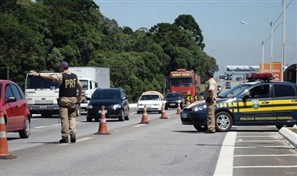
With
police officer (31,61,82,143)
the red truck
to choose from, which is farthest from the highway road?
the red truck

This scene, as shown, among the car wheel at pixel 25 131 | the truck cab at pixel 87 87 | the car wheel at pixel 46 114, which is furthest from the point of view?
the truck cab at pixel 87 87

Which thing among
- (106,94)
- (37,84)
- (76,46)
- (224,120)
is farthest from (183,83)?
(224,120)

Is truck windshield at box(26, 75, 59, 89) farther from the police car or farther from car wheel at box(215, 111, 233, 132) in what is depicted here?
car wheel at box(215, 111, 233, 132)

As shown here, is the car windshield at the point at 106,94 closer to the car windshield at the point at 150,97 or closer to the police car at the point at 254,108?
the police car at the point at 254,108

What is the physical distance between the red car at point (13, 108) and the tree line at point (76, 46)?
137 ft

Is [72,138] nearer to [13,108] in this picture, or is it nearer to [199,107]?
[13,108]

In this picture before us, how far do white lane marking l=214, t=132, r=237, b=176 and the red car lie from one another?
572 cm

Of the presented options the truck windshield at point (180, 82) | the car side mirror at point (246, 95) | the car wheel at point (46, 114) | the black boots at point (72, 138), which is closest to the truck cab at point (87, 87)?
the car wheel at point (46, 114)

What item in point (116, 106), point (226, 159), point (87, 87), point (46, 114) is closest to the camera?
point (226, 159)

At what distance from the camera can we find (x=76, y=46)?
7738cm

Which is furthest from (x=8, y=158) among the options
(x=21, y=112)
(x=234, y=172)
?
(x=21, y=112)

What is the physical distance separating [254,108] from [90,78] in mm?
22983

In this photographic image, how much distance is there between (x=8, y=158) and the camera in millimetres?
11898

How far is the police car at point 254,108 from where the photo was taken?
788 inches
